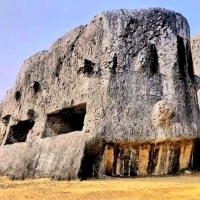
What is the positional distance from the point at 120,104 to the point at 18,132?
4546mm

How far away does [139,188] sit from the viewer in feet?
14.8

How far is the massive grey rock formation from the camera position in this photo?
6016 millimetres

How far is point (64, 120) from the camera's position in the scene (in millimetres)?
8352

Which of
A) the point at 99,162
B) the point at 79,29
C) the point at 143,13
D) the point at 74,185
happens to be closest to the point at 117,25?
the point at 143,13

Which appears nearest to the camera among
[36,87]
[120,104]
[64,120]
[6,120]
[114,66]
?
[120,104]

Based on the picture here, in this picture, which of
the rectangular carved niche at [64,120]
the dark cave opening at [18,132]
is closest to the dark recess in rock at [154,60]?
the rectangular carved niche at [64,120]

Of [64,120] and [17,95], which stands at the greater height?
[17,95]

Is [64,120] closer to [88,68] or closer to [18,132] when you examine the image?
[88,68]

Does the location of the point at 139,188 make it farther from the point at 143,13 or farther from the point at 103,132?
the point at 143,13

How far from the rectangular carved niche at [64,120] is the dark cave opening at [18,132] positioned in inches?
58.7

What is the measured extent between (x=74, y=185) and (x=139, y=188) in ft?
3.57

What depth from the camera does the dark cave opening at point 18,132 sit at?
949 centimetres

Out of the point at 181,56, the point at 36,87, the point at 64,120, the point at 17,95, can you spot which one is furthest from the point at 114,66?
the point at 17,95

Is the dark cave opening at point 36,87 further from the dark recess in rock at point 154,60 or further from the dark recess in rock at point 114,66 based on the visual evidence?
the dark recess in rock at point 154,60
